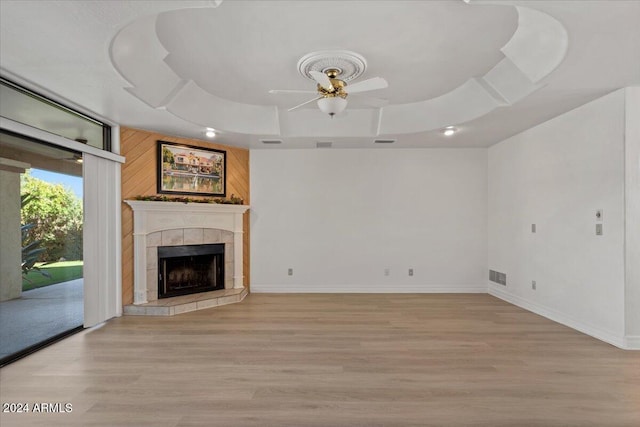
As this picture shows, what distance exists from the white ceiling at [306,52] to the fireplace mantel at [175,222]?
3.98 feet

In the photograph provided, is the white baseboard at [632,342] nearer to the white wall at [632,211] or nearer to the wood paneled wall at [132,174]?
the white wall at [632,211]

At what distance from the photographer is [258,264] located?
6105 millimetres

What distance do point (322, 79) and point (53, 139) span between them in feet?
9.89

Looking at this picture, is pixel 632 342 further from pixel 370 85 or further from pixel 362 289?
pixel 370 85

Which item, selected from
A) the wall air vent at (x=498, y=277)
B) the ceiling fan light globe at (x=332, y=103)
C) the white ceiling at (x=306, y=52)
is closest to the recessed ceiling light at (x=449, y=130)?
the white ceiling at (x=306, y=52)

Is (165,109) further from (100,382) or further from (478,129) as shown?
(478,129)

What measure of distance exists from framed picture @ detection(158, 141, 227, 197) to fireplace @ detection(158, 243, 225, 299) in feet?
3.09

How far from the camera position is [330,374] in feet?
9.32

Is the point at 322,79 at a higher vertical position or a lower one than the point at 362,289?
higher

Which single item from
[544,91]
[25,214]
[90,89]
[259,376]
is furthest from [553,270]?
[25,214]

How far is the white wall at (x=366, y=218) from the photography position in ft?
20.0

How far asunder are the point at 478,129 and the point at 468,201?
5.37 ft

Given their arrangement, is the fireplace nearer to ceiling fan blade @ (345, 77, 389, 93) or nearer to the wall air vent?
ceiling fan blade @ (345, 77, 389, 93)

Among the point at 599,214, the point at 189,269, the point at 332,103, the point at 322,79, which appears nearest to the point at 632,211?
the point at 599,214
